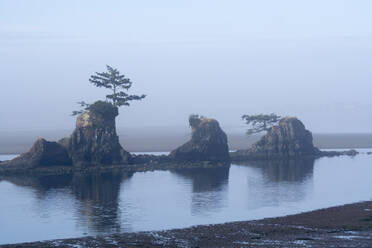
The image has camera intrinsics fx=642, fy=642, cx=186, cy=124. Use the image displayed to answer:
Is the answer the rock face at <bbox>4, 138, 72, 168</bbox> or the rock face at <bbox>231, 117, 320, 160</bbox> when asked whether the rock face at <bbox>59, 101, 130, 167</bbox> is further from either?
the rock face at <bbox>231, 117, 320, 160</bbox>

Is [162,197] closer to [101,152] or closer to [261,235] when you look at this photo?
[261,235]

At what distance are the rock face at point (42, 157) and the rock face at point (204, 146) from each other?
2098 centimetres

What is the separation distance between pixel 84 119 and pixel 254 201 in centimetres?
4507

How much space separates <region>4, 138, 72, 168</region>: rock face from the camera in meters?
96.7

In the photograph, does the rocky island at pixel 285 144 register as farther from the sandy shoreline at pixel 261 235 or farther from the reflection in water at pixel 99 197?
the sandy shoreline at pixel 261 235

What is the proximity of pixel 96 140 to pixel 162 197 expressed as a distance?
1359 inches

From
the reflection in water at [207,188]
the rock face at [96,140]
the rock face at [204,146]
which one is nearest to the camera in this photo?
the reflection in water at [207,188]

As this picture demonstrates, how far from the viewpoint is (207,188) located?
78188 mm

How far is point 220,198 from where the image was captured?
6925cm

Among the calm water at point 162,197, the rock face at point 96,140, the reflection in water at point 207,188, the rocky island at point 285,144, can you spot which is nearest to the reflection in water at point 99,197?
the calm water at point 162,197

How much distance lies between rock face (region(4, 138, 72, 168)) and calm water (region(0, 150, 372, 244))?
23.7 feet

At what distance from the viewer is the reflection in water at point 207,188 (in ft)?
206

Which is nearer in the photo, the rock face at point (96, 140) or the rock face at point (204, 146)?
the rock face at point (96, 140)

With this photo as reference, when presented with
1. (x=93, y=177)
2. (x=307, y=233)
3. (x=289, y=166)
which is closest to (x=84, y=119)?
(x=93, y=177)
